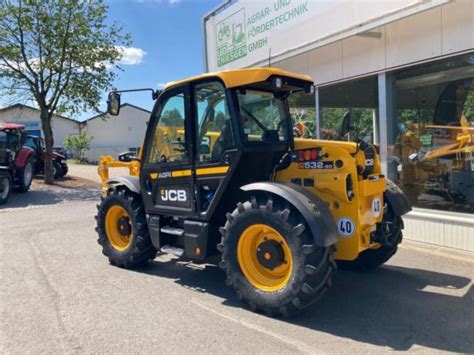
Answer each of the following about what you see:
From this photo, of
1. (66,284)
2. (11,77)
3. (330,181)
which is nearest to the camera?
(330,181)

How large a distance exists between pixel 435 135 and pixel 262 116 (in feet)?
12.1

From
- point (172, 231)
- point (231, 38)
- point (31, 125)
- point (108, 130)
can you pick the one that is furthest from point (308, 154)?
point (108, 130)

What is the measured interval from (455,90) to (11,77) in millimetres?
15178

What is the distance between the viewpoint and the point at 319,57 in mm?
8414

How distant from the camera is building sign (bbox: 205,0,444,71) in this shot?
662 centimetres

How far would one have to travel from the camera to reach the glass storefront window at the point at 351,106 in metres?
7.58

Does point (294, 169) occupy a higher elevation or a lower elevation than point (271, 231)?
higher

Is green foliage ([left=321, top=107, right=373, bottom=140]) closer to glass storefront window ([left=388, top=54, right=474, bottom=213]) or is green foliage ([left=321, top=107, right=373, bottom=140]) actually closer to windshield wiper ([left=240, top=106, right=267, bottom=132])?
glass storefront window ([left=388, top=54, right=474, bottom=213])

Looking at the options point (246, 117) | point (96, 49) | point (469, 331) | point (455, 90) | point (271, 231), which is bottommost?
point (469, 331)

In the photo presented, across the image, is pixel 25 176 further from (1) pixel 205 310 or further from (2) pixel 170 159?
(1) pixel 205 310

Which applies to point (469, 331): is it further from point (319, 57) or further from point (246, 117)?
point (319, 57)

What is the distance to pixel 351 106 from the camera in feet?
24.9

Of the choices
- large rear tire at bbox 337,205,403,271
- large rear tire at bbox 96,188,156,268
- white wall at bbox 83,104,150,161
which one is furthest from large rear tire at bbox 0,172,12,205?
white wall at bbox 83,104,150,161

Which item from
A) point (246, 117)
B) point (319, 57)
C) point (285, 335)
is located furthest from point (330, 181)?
point (319, 57)
